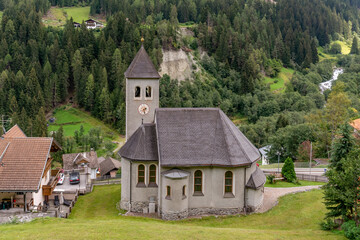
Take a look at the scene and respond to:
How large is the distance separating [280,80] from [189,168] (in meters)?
107

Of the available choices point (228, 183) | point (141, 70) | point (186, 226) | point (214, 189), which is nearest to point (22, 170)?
point (186, 226)

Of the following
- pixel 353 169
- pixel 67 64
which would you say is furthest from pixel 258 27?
pixel 353 169

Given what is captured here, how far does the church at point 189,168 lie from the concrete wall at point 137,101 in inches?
241

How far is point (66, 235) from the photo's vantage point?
2320 cm

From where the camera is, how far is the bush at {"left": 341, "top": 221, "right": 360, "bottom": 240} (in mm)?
24359

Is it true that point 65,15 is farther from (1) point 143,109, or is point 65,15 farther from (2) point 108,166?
(1) point 143,109

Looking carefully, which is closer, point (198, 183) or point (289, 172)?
point (198, 183)

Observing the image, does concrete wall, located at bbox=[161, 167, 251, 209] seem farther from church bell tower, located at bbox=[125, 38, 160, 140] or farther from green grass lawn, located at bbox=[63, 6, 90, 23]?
green grass lawn, located at bbox=[63, 6, 90, 23]

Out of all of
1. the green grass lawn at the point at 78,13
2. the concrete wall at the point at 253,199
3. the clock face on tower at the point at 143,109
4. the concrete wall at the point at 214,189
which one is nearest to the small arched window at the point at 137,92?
the clock face on tower at the point at 143,109

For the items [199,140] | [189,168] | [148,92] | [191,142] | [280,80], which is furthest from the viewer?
[280,80]

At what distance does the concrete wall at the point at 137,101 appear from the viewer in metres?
44.1

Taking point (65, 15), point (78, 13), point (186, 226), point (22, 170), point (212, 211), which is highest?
point (78, 13)

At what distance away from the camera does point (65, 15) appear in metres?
177

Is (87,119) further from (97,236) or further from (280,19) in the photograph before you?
(280,19)
